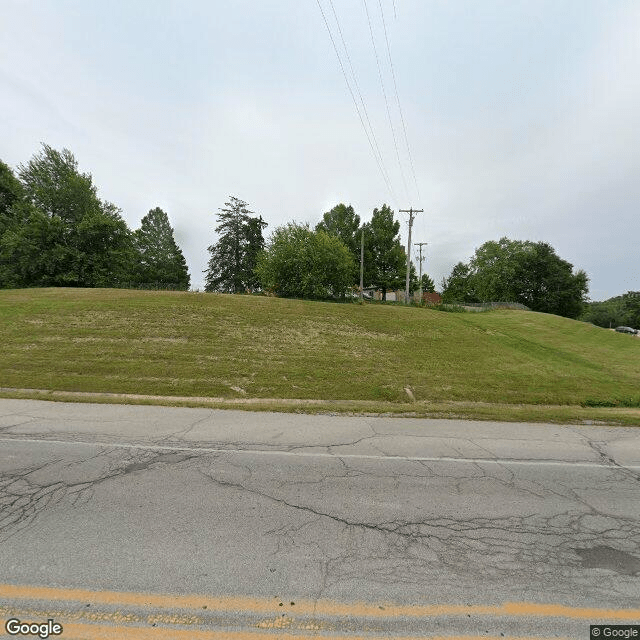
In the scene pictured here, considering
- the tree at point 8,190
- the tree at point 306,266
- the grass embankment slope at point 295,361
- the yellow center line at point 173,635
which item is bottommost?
the yellow center line at point 173,635

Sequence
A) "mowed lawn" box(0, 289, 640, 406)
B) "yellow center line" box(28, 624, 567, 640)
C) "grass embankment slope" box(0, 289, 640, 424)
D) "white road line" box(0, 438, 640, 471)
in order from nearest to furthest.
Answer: "yellow center line" box(28, 624, 567, 640) → "white road line" box(0, 438, 640, 471) → "grass embankment slope" box(0, 289, 640, 424) → "mowed lawn" box(0, 289, 640, 406)

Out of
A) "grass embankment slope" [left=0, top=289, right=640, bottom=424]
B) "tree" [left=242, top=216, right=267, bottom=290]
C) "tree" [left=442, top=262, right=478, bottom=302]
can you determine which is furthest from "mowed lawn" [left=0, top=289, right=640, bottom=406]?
"tree" [left=442, top=262, right=478, bottom=302]

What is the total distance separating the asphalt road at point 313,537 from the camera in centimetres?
232

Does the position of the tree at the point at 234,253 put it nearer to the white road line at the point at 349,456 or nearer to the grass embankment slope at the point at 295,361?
the grass embankment slope at the point at 295,361

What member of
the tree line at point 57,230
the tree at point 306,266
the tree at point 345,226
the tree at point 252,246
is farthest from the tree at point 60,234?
the tree at point 345,226

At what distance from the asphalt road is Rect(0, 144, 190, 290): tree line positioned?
33.1 m

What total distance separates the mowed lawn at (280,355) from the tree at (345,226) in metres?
20.3

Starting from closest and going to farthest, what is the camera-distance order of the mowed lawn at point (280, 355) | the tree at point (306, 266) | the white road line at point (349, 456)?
the white road line at point (349, 456) → the mowed lawn at point (280, 355) → the tree at point (306, 266)

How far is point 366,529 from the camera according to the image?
3.27 meters

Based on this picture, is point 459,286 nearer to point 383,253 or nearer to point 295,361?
point 383,253

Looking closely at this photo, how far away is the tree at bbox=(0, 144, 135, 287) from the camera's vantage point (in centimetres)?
3075

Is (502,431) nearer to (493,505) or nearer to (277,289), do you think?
(493,505)

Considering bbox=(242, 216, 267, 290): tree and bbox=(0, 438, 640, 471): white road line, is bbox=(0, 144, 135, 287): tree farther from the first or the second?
bbox=(0, 438, 640, 471): white road line

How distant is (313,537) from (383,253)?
128 feet
